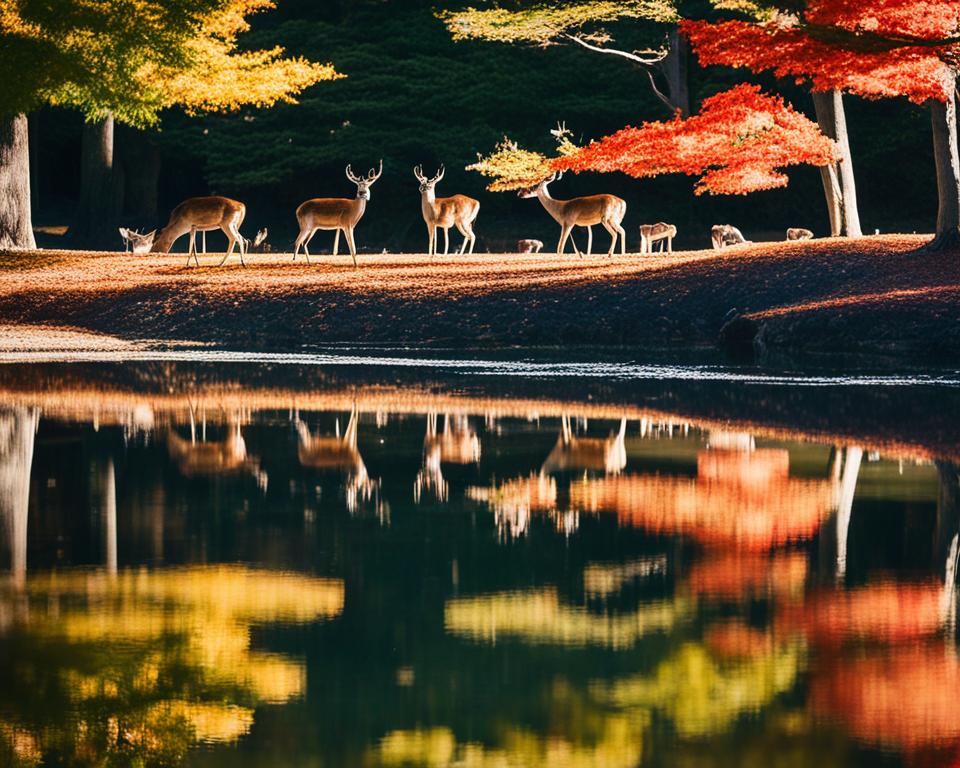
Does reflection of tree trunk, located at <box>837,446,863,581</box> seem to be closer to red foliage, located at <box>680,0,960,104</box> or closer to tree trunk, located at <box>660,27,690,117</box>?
red foliage, located at <box>680,0,960,104</box>

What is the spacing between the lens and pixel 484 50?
3916 centimetres

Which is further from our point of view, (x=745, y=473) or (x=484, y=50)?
(x=484, y=50)

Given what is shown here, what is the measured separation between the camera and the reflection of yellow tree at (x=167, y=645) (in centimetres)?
512

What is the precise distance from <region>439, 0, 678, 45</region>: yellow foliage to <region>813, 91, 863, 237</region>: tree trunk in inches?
143

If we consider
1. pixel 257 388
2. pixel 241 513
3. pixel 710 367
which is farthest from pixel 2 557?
pixel 710 367

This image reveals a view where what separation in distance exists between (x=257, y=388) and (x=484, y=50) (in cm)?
2475

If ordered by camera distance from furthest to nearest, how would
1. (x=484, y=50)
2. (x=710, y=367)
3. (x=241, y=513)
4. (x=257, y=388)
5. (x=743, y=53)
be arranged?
(x=484, y=50)
(x=743, y=53)
(x=710, y=367)
(x=257, y=388)
(x=241, y=513)

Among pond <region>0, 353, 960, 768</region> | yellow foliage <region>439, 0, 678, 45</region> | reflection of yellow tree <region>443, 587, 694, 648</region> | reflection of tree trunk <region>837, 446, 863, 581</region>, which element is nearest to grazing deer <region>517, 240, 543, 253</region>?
yellow foliage <region>439, 0, 678, 45</region>

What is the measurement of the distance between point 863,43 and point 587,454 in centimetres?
1196

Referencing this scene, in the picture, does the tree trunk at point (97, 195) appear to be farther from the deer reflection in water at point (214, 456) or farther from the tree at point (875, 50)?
the deer reflection in water at point (214, 456)

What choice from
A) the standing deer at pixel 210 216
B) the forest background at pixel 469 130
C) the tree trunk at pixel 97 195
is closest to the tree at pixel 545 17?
the forest background at pixel 469 130

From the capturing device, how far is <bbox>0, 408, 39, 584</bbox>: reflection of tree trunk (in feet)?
25.3

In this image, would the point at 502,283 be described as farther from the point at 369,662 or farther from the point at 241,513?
the point at 369,662

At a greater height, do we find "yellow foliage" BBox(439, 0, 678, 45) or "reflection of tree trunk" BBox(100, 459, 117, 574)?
"yellow foliage" BBox(439, 0, 678, 45)
